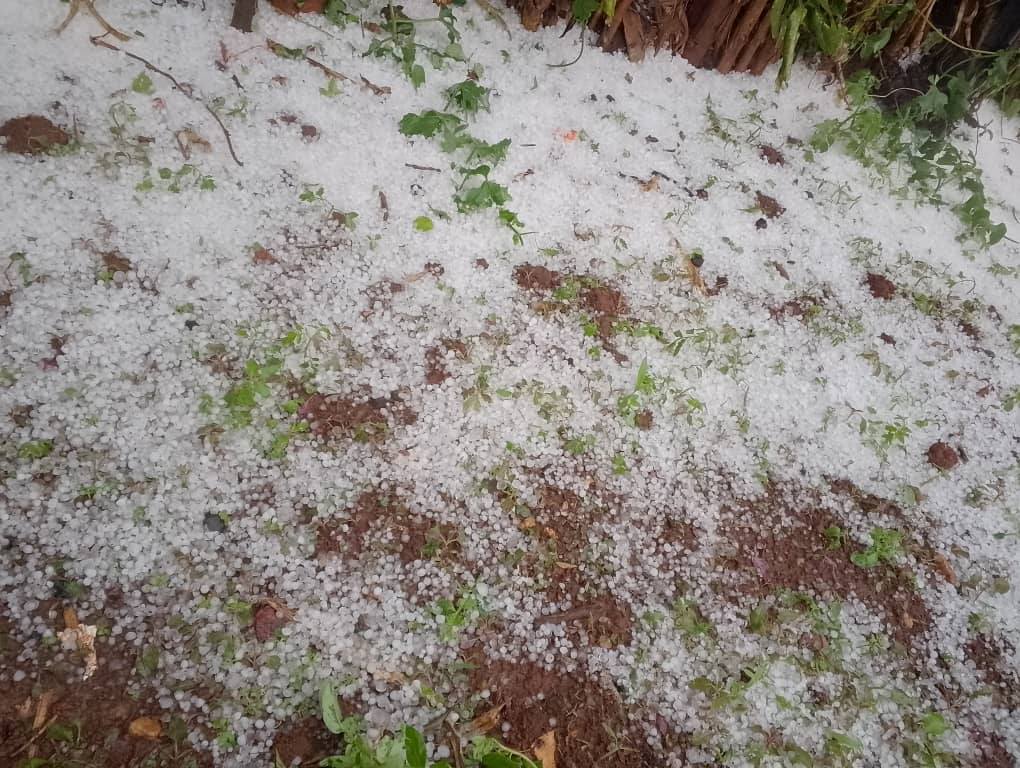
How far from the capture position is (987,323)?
3.01 meters

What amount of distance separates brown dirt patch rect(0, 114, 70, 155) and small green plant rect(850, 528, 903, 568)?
10.3ft

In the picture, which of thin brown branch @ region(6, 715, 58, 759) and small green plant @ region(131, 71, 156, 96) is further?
small green plant @ region(131, 71, 156, 96)

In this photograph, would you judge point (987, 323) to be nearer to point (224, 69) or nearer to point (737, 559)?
Answer: point (737, 559)

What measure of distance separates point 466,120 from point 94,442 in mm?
1963

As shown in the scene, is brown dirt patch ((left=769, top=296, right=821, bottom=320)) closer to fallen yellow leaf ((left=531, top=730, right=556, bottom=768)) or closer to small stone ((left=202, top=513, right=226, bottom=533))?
fallen yellow leaf ((left=531, top=730, right=556, bottom=768))

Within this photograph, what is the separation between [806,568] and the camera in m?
2.16

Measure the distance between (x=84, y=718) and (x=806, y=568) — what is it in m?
2.11

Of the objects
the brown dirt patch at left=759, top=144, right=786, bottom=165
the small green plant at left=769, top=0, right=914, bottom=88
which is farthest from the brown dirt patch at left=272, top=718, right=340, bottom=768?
the small green plant at left=769, top=0, right=914, bottom=88

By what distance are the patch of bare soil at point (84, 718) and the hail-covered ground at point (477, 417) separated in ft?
0.05

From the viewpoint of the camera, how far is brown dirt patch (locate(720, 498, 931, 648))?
6.91 ft

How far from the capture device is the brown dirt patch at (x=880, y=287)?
2.93 metres

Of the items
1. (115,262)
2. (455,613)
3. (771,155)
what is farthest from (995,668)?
(115,262)

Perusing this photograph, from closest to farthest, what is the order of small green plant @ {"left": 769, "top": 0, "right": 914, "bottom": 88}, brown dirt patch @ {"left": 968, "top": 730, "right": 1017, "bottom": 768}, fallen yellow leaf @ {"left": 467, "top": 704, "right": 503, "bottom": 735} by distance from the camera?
fallen yellow leaf @ {"left": 467, "top": 704, "right": 503, "bottom": 735} < brown dirt patch @ {"left": 968, "top": 730, "right": 1017, "bottom": 768} < small green plant @ {"left": 769, "top": 0, "right": 914, "bottom": 88}

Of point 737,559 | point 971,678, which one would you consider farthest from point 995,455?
point 737,559
